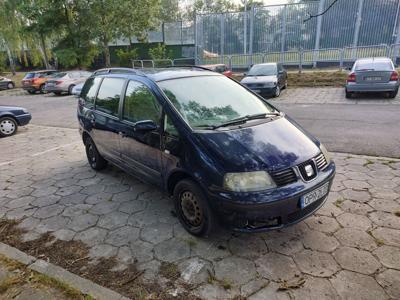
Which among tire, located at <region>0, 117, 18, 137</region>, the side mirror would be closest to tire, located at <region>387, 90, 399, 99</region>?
the side mirror

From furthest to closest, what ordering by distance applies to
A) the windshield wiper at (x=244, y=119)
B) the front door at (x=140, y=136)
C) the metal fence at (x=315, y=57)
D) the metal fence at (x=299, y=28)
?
the metal fence at (x=299, y=28) < the metal fence at (x=315, y=57) < the front door at (x=140, y=136) < the windshield wiper at (x=244, y=119)

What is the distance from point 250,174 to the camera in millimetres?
2691

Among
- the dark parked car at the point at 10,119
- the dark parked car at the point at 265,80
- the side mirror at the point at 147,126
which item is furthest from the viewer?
the dark parked car at the point at 265,80

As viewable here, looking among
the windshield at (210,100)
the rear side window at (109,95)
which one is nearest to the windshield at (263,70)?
the windshield at (210,100)

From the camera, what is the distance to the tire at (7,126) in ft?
27.8

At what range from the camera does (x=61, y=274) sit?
2789mm

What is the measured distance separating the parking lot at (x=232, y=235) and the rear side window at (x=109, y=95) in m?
1.18

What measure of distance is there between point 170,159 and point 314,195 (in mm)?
1510

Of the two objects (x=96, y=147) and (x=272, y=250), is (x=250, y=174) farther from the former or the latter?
(x=96, y=147)

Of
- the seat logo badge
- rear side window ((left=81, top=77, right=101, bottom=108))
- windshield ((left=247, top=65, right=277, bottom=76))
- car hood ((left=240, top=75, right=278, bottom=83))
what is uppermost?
rear side window ((left=81, top=77, right=101, bottom=108))

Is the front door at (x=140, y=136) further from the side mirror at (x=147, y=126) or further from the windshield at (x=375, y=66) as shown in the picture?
Answer: the windshield at (x=375, y=66)

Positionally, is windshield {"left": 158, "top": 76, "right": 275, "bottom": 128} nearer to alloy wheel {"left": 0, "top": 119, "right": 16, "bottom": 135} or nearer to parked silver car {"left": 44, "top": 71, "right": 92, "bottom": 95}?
alloy wheel {"left": 0, "top": 119, "right": 16, "bottom": 135}

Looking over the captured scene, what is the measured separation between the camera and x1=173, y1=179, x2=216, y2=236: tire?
9.66 feet

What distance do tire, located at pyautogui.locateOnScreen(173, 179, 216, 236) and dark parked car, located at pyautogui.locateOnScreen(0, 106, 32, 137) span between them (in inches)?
296
